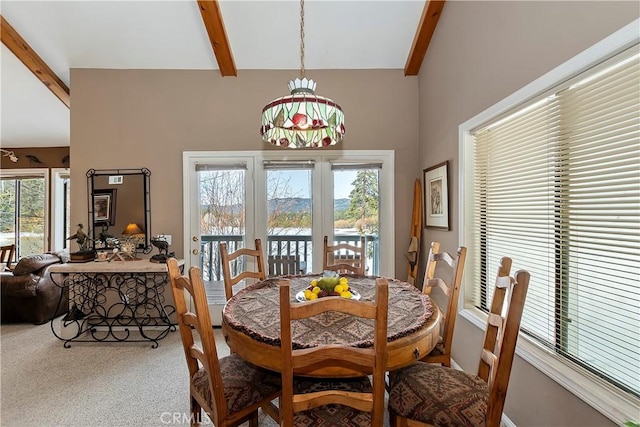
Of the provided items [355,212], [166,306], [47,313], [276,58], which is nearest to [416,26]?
[276,58]

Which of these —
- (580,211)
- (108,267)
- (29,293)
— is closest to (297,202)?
(108,267)

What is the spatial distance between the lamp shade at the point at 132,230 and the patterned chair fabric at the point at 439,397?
325 centimetres

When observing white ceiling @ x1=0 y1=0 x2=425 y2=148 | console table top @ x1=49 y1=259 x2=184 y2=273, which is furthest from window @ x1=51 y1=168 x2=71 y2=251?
console table top @ x1=49 y1=259 x2=184 y2=273

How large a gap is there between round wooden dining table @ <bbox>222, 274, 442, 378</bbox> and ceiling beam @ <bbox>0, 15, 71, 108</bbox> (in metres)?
3.72

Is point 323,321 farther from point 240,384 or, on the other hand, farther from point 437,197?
point 437,197

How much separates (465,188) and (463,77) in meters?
0.92

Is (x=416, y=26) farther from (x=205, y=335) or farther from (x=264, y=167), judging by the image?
(x=205, y=335)

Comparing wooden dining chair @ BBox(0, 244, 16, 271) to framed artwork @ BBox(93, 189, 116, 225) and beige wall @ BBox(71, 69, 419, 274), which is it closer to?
beige wall @ BBox(71, 69, 419, 274)

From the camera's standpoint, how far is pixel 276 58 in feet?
11.0

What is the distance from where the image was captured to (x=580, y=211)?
4.71 ft

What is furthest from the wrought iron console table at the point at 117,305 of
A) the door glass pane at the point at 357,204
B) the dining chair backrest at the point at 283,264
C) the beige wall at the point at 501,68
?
the beige wall at the point at 501,68

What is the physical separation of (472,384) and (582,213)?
0.99 m

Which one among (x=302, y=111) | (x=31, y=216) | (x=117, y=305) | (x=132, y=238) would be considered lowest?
(x=117, y=305)

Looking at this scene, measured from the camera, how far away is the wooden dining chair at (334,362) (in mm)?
1017
